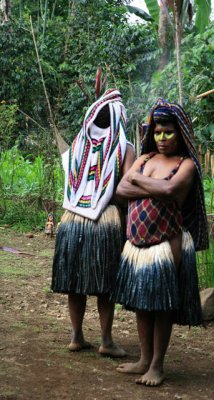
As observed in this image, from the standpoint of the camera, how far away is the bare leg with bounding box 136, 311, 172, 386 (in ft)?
Answer: 11.4

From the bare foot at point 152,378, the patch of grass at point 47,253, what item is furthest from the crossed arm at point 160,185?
the patch of grass at point 47,253

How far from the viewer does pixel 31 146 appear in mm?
13141

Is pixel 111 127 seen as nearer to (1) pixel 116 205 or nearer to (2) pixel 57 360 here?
(1) pixel 116 205

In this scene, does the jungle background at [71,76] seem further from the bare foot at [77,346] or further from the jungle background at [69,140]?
the bare foot at [77,346]

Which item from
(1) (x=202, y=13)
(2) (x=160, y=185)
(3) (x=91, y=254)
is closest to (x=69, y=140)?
(1) (x=202, y=13)

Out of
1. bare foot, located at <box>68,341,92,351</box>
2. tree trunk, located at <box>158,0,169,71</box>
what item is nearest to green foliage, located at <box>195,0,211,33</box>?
tree trunk, located at <box>158,0,169,71</box>

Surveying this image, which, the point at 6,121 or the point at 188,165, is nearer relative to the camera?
the point at 188,165

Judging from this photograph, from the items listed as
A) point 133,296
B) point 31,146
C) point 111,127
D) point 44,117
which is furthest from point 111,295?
point 44,117

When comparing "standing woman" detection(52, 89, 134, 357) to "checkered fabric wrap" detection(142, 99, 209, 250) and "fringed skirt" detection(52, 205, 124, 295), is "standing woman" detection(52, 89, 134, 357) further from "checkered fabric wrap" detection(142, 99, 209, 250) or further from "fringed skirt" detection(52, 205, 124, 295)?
"checkered fabric wrap" detection(142, 99, 209, 250)

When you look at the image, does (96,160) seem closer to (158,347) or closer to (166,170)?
(166,170)

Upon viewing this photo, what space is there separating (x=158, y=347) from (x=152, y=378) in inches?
6.5

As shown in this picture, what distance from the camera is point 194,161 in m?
3.48

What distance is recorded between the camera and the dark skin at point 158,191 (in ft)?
11.2

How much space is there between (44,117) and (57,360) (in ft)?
40.9
